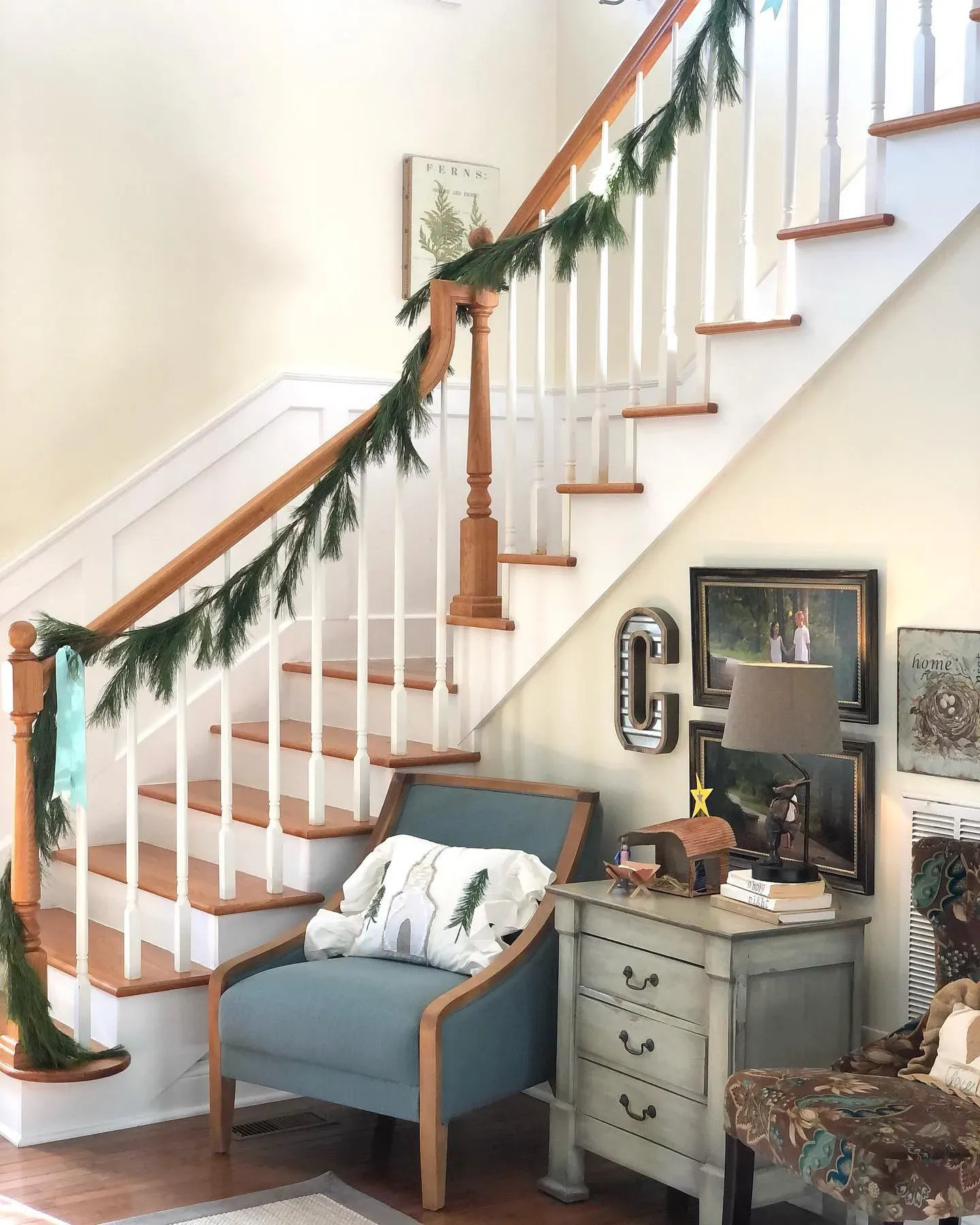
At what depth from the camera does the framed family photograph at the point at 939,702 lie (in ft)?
8.85

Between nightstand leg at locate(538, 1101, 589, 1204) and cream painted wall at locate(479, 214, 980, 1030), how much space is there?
0.69 metres

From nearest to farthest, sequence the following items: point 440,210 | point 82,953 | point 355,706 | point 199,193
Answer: point 82,953 < point 355,706 < point 199,193 < point 440,210

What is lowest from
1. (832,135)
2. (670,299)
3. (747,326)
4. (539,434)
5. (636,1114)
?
(636,1114)

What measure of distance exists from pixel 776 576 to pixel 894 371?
0.49 m

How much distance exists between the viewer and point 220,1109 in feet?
10.7

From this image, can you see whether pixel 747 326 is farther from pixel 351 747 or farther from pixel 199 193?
pixel 199 193

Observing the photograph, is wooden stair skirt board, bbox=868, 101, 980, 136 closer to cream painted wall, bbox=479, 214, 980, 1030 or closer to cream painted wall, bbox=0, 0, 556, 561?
cream painted wall, bbox=479, 214, 980, 1030

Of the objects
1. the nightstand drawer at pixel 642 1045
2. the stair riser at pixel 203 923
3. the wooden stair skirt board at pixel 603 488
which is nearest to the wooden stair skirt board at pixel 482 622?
the wooden stair skirt board at pixel 603 488

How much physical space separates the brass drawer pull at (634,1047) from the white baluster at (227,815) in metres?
1.14

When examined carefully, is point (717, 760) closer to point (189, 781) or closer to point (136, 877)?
point (136, 877)

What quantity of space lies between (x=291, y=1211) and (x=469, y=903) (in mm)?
747

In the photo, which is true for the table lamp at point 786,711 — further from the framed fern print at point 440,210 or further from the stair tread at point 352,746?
the framed fern print at point 440,210

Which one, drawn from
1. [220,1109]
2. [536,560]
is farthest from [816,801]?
[220,1109]

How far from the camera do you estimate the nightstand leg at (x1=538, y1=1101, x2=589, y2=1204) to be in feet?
10.1
